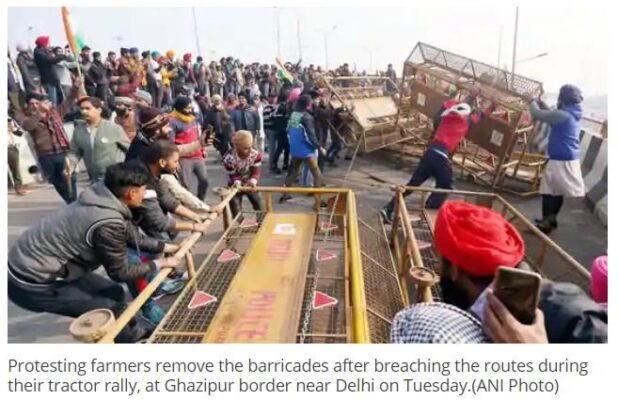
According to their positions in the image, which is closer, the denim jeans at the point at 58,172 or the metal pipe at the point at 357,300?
the metal pipe at the point at 357,300

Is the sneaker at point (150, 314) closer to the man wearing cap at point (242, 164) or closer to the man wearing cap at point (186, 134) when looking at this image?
the man wearing cap at point (242, 164)

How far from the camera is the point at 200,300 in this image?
100.0 inches

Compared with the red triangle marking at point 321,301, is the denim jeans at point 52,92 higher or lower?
higher

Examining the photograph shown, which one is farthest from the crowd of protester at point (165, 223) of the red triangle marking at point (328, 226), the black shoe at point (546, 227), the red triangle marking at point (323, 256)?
the black shoe at point (546, 227)

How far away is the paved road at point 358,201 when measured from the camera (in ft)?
9.39

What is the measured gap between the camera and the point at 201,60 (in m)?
12.3

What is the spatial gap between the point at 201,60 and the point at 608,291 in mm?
12401

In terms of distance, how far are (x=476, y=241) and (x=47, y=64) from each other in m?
9.43

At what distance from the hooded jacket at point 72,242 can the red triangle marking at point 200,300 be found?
0.48 m

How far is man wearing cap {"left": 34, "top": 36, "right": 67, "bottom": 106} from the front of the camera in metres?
8.09

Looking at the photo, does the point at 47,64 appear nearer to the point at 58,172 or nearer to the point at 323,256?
the point at 58,172

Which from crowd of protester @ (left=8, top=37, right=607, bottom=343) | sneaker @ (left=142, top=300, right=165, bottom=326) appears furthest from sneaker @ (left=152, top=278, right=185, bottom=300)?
sneaker @ (left=142, top=300, right=165, bottom=326)
